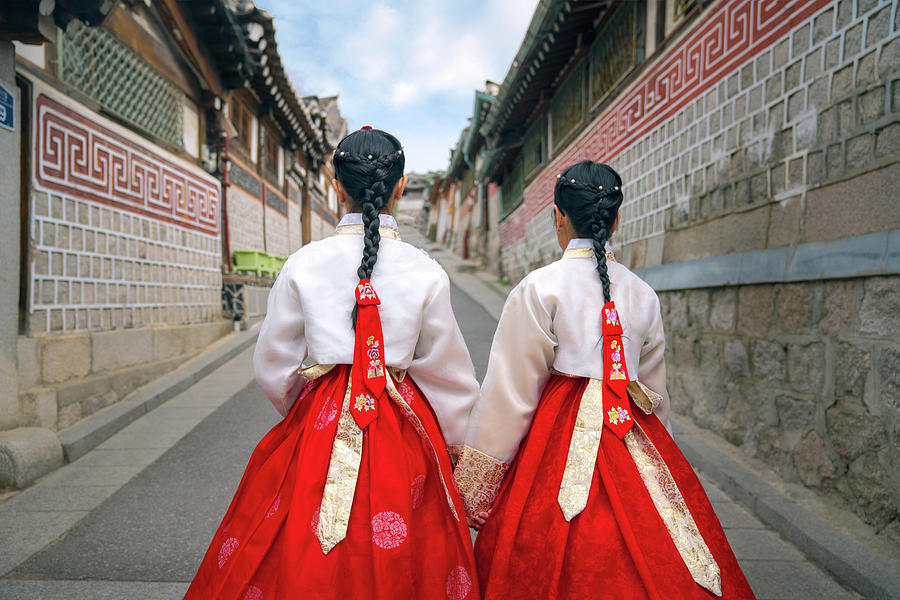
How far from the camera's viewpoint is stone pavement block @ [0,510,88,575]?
3.17 meters

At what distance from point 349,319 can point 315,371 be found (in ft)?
0.71

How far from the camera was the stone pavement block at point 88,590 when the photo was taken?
273 centimetres

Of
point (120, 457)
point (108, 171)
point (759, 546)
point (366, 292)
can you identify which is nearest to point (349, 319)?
point (366, 292)

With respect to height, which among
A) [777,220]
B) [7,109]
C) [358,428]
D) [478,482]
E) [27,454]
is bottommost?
[27,454]

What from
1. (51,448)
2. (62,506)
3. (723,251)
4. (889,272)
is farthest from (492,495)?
(51,448)

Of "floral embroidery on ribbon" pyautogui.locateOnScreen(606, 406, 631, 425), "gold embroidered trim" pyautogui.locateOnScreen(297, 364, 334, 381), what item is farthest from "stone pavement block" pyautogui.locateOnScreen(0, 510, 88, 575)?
"floral embroidery on ribbon" pyautogui.locateOnScreen(606, 406, 631, 425)

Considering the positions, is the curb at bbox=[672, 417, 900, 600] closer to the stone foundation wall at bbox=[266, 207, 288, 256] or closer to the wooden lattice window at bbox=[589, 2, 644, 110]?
the wooden lattice window at bbox=[589, 2, 644, 110]

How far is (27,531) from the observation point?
3.45m

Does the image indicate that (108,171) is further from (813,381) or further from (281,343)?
(813,381)

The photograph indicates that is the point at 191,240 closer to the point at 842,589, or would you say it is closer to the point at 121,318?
the point at 121,318

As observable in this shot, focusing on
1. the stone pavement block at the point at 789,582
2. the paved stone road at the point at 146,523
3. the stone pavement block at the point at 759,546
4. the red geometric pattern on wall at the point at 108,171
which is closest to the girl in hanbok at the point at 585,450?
the stone pavement block at the point at 789,582

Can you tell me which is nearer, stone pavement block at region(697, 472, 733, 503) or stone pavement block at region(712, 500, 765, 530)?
stone pavement block at region(712, 500, 765, 530)

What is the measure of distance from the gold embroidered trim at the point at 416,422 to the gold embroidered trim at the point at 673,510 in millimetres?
603

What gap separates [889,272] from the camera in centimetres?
297
